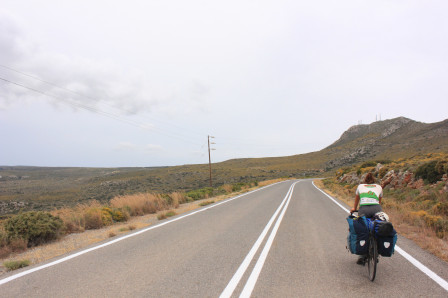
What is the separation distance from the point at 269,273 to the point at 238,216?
6.74 metres

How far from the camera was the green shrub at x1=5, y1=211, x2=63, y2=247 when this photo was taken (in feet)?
24.7

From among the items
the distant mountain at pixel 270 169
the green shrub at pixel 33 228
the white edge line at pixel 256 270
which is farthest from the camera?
the distant mountain at pixel 270 169

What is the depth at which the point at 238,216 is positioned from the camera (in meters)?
11.4

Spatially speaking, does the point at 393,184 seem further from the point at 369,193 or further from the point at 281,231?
the point at 369,193

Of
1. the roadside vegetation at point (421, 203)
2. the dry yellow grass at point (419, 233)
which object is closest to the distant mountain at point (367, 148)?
the roadside vegetation at point (421, 203)

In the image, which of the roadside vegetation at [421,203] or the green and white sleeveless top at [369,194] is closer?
the green and white sleeveless top at [369,194]

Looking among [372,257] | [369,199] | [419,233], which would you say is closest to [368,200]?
[369,199]

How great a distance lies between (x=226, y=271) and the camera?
4824 millimetres

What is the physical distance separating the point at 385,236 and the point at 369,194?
0.92m

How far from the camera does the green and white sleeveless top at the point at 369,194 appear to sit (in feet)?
16.0

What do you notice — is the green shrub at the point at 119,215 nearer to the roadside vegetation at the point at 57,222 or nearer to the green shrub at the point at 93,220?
the roadside vegetation at the point at 57,222

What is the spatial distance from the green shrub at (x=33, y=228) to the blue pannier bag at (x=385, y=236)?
834 cm

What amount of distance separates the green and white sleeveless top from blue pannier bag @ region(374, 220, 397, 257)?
531 mm

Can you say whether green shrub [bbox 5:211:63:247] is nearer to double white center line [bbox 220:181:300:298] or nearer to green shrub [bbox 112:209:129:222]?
green shrub [bbox 112:209:129:222]
